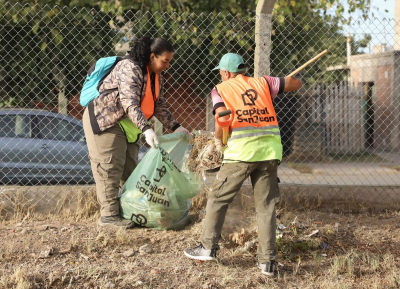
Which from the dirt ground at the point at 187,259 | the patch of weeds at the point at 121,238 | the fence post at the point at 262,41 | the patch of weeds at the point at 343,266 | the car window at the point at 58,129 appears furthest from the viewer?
the car window at the point at 58,129

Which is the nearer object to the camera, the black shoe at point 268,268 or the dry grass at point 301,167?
the black shoe at point 268,268

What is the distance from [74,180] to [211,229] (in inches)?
154

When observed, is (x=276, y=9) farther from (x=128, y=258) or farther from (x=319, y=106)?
(x=128, y=258)

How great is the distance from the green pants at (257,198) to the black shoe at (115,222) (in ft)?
2.88

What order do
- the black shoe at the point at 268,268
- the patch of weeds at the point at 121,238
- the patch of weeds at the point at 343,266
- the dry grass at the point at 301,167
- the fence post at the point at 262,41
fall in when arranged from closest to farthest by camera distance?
the black shoe at the point at 268,268 < the patch of weeds at the point at 343,266 < the patch of weeds at the point at 121,238 < the fence post at the point at 262,41 < the dry grass at the point at 301,167

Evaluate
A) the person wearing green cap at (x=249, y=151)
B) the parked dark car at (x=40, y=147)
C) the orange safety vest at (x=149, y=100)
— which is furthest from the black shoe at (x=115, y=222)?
the parked dark car at (x=40, y=147)

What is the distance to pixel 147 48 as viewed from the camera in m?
3.67

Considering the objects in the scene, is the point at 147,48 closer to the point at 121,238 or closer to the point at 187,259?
the point at 121,238

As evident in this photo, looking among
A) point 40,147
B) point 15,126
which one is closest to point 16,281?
point 40,147

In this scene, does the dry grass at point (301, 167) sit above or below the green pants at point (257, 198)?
below

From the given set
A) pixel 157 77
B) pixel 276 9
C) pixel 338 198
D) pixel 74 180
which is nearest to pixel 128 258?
pixel 157 77

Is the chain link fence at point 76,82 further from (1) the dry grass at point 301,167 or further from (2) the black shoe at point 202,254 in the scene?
(2) the black shoe at point 202,254

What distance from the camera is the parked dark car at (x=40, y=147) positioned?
21.3ft

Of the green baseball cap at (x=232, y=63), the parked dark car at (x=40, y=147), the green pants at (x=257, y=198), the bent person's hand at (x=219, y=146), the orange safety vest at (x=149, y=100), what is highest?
the green baseball cap at (x=232, y=63)
